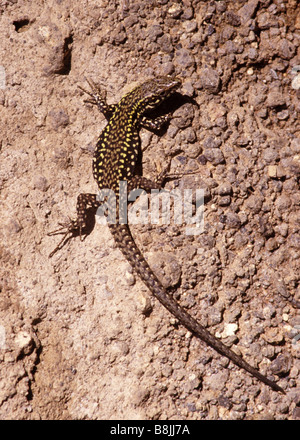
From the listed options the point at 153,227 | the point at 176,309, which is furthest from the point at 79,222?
the point at 176,309

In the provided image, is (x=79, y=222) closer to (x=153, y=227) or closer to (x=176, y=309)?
(x=153, y=227)

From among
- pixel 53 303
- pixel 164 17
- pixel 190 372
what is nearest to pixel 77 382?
pixel 53 303

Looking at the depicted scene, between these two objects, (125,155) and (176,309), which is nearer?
(176,309)

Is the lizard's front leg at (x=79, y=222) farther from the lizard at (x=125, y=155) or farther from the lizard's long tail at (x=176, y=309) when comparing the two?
the lizard's long tail at (x=176, y=309)

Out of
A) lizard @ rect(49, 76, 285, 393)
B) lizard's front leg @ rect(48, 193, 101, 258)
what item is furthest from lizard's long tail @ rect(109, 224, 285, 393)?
lizard's front leg @ rect(48, 193, 101, 258)

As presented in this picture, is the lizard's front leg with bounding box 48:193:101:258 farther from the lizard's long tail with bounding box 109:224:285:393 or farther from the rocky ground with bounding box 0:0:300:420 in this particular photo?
the lizard's long tail with bounding box 109:224:285:393

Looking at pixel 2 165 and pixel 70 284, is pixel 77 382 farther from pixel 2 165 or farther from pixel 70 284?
pixel 2 165
